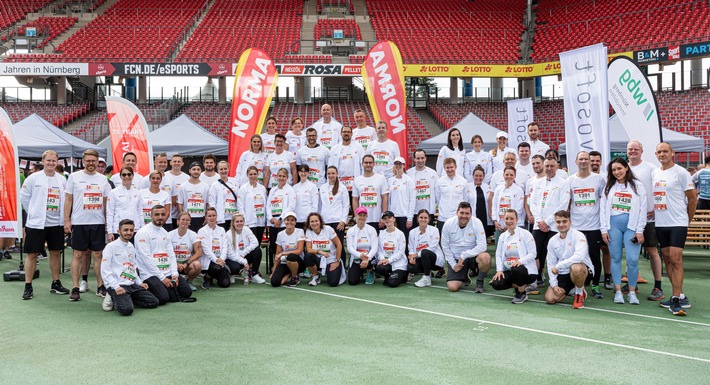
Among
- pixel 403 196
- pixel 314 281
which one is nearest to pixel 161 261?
pixel 314 281

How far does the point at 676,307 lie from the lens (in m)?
6.06

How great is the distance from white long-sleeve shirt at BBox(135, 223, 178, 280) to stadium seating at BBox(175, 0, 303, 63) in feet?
62.1

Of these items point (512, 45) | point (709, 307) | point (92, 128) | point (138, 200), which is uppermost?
point (512, 45)

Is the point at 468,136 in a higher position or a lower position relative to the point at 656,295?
higher

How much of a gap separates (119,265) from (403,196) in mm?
3901

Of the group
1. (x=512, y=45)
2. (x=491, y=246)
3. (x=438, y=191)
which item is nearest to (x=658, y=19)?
(x=512, y=45)

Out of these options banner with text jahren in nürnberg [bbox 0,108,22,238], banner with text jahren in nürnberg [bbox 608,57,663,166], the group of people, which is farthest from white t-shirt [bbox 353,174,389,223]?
banner with text jahren in nürnberg [bbox 0,108,22,238]

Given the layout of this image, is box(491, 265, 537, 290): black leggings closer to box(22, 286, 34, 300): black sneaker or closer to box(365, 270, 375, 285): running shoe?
box(365, 270, 375, 285): running shoe

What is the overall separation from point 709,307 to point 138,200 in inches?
260

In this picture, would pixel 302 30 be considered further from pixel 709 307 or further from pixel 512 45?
pixel 709 307

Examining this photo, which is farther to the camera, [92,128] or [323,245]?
[92,128]

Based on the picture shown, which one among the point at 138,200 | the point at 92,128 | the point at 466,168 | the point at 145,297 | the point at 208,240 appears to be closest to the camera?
the point at 145,297

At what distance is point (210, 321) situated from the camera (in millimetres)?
5727

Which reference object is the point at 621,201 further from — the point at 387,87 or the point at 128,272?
the point at 128,272
